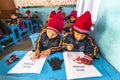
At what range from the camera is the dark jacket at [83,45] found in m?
1.04

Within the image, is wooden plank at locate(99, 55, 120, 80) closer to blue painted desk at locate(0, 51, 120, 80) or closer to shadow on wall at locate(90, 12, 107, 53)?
blue painted desk at locate(0, 51, 120, 80)

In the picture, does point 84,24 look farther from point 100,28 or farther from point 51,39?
point 51,39

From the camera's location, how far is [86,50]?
1079 mm

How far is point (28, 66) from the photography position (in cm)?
85

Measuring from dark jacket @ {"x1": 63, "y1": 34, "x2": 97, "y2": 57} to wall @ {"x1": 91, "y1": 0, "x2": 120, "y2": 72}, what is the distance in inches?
3.7

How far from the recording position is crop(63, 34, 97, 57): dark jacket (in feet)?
3.41

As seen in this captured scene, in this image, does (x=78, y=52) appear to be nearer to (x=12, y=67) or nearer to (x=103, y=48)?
(x=103, y=48)

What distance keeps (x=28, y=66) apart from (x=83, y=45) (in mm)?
532

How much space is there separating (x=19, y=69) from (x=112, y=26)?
0.75 metres

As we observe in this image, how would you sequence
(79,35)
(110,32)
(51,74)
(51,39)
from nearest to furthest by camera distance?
(51,74) < (110,32) < (79,35) < (51,39)

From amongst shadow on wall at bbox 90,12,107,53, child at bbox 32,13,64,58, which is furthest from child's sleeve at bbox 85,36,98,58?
child at bbox 32,13,64,58

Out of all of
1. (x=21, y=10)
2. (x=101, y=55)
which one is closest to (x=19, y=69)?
(x=101, y=55)

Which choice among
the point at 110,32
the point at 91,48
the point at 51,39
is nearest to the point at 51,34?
the point at 51,39

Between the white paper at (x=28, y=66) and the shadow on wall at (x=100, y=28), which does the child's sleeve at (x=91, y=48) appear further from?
the white paper at (x=28, y=66)
